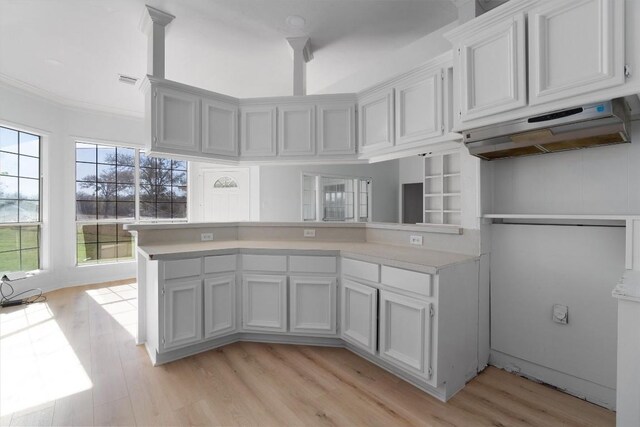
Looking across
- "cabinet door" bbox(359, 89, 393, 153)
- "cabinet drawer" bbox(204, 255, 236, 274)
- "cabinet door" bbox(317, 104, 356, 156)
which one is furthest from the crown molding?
"cabinet door" bbox(359, 89, 393, 153)

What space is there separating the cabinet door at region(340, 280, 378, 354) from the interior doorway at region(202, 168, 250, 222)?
3519 mm

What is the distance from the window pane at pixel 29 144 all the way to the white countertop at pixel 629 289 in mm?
6295

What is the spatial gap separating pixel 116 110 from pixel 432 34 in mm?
5025

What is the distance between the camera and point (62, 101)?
468cm

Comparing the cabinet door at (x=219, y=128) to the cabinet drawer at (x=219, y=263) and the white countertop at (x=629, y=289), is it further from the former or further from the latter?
the white countertop at (x=629, y=289)

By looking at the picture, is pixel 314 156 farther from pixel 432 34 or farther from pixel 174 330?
pixel 174 330

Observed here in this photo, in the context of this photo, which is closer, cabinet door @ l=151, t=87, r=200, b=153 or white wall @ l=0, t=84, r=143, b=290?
cabinet door @ l=151, t=87, r=200, b=153

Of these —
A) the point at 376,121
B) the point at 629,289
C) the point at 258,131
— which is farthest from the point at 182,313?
the point at 629,289

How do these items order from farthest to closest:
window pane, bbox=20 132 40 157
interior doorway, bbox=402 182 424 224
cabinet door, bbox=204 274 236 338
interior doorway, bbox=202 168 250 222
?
interior doorway, bbox=202 168 250 222 < window pane, bbox=20 132 40 157 < interior doorway, bbox=402 182 424 224 < cabinet door, bbox=204 274 236 338

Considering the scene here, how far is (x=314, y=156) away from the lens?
3033mm

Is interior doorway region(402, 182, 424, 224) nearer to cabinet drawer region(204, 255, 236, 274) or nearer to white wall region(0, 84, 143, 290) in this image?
cabinet drawer region(204, 255, 236, 274)

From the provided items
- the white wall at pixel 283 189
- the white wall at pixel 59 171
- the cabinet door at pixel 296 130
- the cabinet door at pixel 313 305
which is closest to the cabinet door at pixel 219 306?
the cabinet door at pixel 313 305

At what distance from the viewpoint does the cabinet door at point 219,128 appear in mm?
2918

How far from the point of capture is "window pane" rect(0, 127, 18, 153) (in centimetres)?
407
